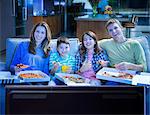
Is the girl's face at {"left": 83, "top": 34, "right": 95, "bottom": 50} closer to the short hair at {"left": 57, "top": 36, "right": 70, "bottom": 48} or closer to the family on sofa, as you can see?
the family on sofa

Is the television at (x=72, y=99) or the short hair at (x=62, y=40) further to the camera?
the short hair at (x=62, y=40)

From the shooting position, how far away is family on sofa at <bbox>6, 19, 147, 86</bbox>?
2.28 meters

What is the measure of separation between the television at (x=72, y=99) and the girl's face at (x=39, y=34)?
34cm

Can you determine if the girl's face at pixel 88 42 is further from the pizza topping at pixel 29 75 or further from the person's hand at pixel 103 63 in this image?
the pizza topping at pixel 29 75

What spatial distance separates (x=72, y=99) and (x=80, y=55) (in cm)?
32

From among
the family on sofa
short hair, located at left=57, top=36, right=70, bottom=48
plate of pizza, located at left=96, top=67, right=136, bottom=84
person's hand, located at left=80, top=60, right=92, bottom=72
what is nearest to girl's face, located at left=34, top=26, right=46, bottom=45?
the family on sofa

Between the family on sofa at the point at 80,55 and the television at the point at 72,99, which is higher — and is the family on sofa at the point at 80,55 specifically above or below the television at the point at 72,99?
above

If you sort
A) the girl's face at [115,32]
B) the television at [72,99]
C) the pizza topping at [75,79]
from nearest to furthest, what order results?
the television at [72,99] → the pizza topping at [75,79] → the girl's face at [115,32]

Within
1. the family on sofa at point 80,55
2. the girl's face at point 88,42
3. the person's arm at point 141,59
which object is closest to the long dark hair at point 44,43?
the family on sofa at point 80,55

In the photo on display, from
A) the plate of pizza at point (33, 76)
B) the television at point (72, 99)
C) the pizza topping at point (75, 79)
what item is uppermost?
the plate of pizza at point (33, 76)

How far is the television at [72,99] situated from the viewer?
83.0 inches

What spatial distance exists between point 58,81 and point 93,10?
0.91 m

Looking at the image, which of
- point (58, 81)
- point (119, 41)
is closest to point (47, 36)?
point (58, 81)

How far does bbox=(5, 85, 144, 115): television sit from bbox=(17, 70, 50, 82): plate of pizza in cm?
8
